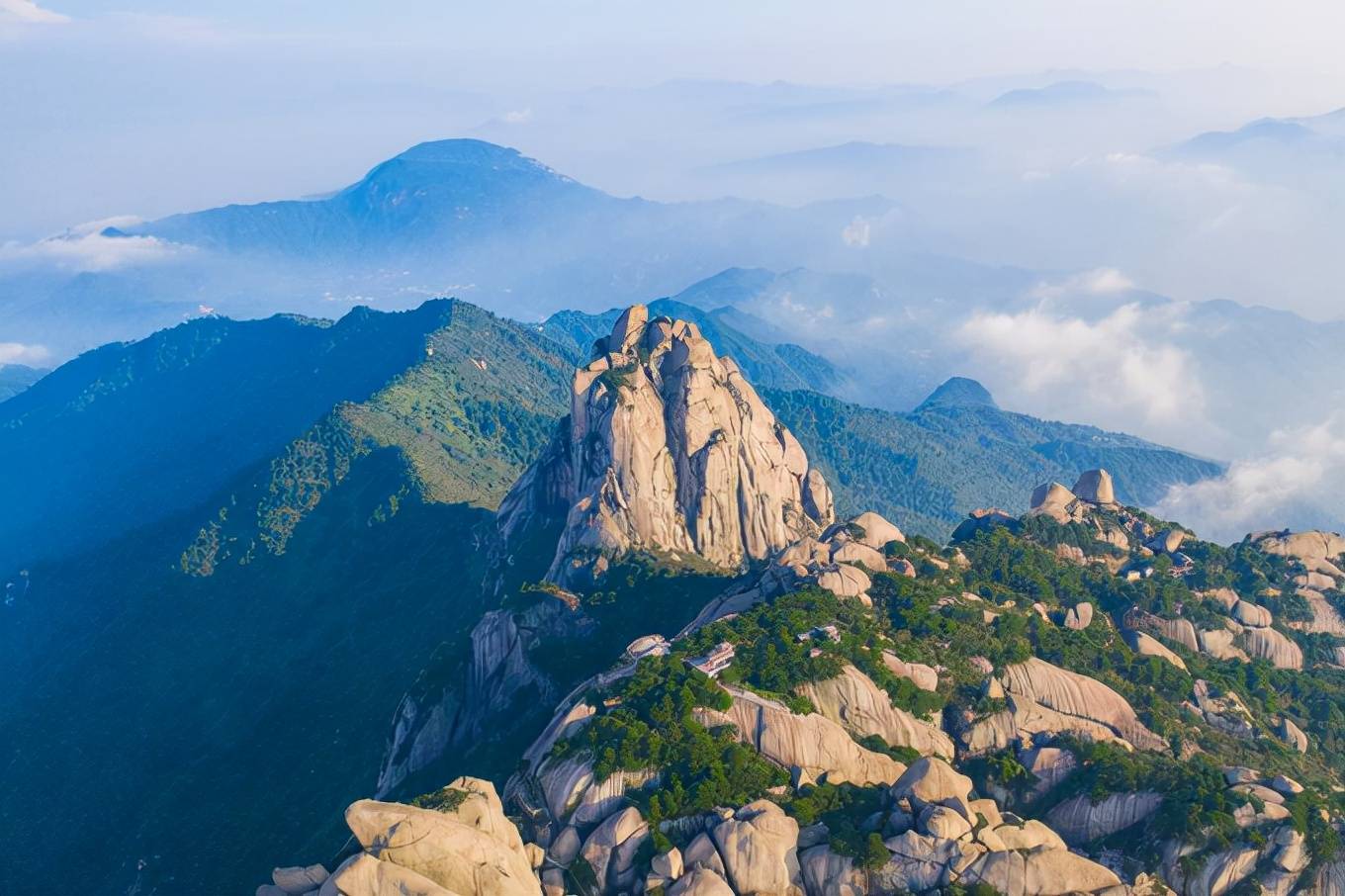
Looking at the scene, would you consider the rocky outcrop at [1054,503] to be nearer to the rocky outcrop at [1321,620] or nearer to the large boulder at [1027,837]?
the rocky outcrop at [1321,620]

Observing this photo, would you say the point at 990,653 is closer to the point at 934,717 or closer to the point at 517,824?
the point at 934,717

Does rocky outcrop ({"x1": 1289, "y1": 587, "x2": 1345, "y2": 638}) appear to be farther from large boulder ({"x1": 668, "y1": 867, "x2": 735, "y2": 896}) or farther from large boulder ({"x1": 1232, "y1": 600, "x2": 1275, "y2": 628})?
large boulder ({"x1": 668, "y1": 867, "x2": 735, "y2": 896})

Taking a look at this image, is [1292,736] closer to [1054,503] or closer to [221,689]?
[1054,503]

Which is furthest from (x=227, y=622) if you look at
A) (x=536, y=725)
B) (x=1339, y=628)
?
(x=1339, y=628)

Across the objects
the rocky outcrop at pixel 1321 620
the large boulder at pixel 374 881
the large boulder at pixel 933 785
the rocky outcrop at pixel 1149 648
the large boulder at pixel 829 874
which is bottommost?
the rocky outcrop at pixel 1321 620

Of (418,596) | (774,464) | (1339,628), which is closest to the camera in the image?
(1339,628)

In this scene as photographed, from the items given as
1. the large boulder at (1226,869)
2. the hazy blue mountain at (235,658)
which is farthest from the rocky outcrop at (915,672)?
the hazy blue mountain at (235,658)

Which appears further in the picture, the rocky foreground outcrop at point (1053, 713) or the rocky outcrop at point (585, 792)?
the rocky foreground outcrop at point (1053, 713)

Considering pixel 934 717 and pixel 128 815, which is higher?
pixel 934 717

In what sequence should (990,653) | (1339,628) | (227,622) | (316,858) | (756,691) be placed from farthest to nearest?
(227,622), (1339,628), (316,858), (990,653), (756,691)
